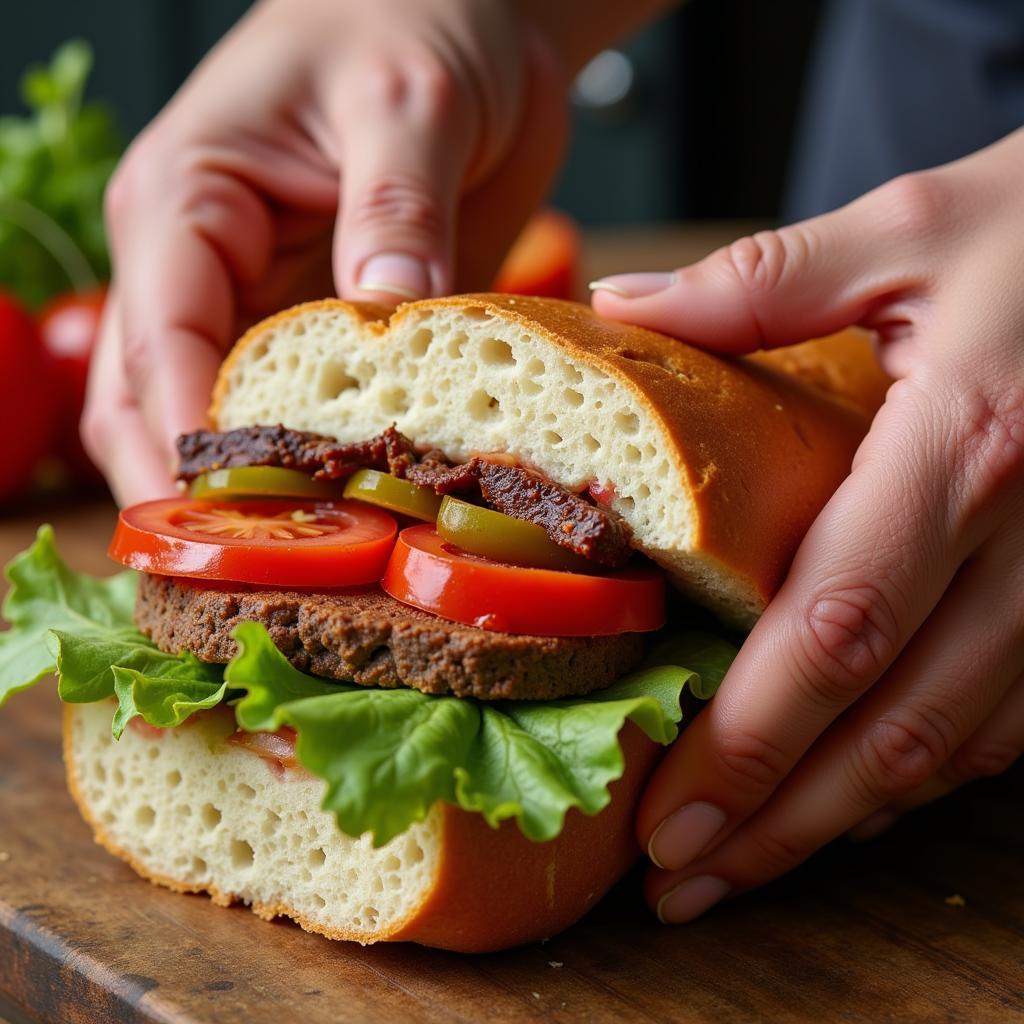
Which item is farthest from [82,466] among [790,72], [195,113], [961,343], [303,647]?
[790,72]

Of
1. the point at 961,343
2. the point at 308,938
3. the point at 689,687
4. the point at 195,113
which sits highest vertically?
the point at 195,113

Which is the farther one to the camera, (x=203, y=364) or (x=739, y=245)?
(x=203, y=364)

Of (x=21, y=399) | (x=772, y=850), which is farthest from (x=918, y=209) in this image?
(x=21, y=399)

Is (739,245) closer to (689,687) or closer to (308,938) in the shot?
(689,687)

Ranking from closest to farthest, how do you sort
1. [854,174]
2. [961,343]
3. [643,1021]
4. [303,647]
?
[643,1021], [303,647], [961,343], [854,174]

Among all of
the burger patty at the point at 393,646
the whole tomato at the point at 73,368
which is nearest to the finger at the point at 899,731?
the burger patty at the point at 393,646

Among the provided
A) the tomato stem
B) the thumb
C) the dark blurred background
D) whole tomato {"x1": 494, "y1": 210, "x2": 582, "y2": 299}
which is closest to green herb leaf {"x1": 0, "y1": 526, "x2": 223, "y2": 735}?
the thumb

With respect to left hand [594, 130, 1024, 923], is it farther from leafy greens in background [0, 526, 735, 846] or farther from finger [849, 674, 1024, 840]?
leafy greens in background [0, 526, 735, 846]
